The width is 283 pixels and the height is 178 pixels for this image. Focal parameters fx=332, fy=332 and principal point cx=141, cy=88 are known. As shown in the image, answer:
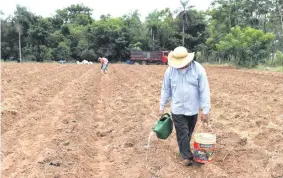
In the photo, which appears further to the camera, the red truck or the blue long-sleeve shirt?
the red truck

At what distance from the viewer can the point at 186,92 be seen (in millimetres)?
4621

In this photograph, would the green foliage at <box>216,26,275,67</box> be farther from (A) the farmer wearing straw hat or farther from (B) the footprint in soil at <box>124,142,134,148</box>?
(A) the farmer wearing straw hat

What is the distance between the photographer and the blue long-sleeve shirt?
4.61 metres

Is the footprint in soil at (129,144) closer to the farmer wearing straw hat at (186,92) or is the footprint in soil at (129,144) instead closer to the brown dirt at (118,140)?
the brown dirt at (118,140)

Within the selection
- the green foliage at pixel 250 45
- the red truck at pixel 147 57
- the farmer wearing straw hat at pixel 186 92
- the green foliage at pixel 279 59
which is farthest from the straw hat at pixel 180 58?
the red truck at pixel 147 57

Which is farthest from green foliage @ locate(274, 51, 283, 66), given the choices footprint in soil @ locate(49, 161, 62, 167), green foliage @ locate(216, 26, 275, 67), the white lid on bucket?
footprint in soil @ locate(49, 161, 62, 167)

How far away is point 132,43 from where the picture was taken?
2303 inches

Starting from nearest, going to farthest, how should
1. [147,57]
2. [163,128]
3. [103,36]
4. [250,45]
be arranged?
1. [163,128]
2. [250,45]
3. [147,57]
4. [103,36]

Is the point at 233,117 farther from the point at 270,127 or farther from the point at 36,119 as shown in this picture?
the point at 36,119

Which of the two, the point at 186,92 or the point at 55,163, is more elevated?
the point at 186,92

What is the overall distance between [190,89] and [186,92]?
70 millimetres

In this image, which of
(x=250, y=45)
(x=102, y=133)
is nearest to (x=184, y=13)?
(x=250, y=45)

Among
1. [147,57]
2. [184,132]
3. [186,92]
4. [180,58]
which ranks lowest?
[184,132]

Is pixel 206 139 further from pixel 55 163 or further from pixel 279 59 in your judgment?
pixel 279 59
